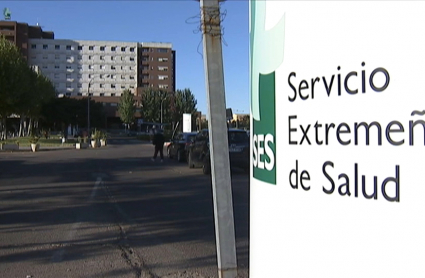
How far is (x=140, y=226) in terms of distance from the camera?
7875mm

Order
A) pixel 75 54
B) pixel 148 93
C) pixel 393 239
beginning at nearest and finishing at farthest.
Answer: pixel 393 239, pixel 148 93, pixel 75 54

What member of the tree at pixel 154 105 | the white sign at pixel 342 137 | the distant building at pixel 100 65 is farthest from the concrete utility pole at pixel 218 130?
the distant building at pixel 100 65

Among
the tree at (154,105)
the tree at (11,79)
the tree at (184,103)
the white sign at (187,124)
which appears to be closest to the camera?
the tree at (11,79)

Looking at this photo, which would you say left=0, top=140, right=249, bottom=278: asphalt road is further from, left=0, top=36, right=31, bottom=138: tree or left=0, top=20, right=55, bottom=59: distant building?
left=0, top=20, right=55, bottom=59: distant building

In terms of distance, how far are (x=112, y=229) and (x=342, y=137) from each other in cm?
636

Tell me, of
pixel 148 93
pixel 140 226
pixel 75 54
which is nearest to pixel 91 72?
pixel 75 54

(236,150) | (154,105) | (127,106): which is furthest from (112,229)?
(127,106)

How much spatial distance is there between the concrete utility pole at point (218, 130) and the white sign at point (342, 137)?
1027mm

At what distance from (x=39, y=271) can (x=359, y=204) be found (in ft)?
15.1

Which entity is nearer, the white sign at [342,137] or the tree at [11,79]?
the white sign at [342,137]

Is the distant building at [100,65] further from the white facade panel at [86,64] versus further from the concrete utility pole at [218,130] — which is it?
the concrete utility pole at [218,130]

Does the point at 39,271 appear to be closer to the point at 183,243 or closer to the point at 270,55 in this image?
the point at 183,243

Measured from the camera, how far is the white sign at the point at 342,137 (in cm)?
167

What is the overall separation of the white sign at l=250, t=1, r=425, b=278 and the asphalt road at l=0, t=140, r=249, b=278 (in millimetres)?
3230
